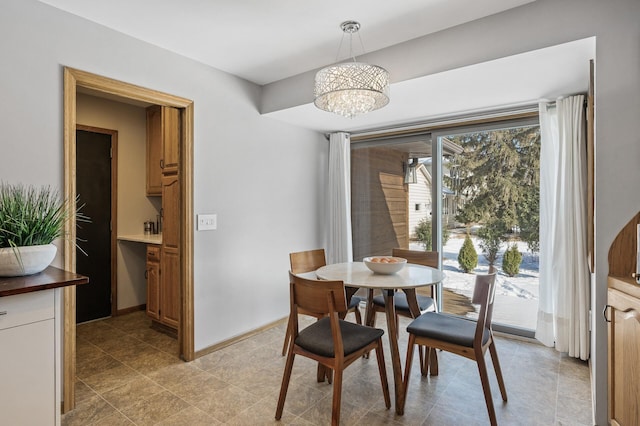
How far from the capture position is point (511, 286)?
11.1 feet

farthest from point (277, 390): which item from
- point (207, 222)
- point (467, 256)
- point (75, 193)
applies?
point (467, 256)

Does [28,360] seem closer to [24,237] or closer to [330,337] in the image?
[24,237]

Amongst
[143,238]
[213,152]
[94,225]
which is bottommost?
[143,238]

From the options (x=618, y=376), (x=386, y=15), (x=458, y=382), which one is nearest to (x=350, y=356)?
(x=458, y=382)

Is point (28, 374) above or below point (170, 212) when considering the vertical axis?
below

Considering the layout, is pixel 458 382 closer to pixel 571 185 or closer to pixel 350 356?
pixel 350 356

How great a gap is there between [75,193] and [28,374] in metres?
1.23

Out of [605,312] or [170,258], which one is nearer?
[605,312]

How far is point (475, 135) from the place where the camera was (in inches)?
138

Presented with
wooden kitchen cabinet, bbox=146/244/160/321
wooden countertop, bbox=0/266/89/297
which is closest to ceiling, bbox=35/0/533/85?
wooden countertop, bbox=0/266/89/297

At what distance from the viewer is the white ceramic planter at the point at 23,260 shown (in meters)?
1.60

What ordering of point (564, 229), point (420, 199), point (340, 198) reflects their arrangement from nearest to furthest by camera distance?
point (564, 229), point (420, 199), point (340, 198)

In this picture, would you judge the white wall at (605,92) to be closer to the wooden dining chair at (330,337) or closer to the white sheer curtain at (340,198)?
the wooden dining chair at (330,337)

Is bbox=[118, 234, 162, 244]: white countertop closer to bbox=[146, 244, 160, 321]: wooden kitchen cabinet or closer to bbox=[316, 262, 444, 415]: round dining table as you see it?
bbox=[146, 244, 160, 321]: wooden kitchen cabinet
